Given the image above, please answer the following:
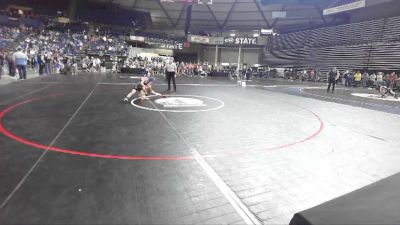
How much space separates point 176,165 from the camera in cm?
366

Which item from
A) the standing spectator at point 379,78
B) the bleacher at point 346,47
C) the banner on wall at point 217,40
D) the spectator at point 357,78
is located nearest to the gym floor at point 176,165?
the standing spectator at point 379,78

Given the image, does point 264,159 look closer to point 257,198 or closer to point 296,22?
point 257,198

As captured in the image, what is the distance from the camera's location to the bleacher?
23250 millimetres

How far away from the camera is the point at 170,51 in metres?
43.9

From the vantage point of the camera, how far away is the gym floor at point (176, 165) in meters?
2.57

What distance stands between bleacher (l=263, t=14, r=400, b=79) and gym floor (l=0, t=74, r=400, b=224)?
810 inches

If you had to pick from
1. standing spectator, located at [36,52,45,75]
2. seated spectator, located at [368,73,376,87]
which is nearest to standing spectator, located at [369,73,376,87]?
seated spectator, located at [368,73,376,87]

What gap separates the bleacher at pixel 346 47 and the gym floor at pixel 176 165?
20.6 meters

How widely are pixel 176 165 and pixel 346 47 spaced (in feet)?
92.9

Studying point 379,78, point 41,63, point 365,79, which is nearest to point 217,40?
point 365,79

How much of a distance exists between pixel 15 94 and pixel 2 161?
6.82m

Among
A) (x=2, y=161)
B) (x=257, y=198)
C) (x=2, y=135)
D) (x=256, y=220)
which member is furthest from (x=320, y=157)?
(x=2, y=135)

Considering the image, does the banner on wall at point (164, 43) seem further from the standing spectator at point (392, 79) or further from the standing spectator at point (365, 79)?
the standing spectator at point (392, 79)

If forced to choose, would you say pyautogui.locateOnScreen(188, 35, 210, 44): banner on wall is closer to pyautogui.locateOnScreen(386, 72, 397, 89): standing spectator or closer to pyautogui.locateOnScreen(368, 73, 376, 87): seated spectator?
pyautogui.locateOnScreen(368, 73, 376, 87): seated spectator
